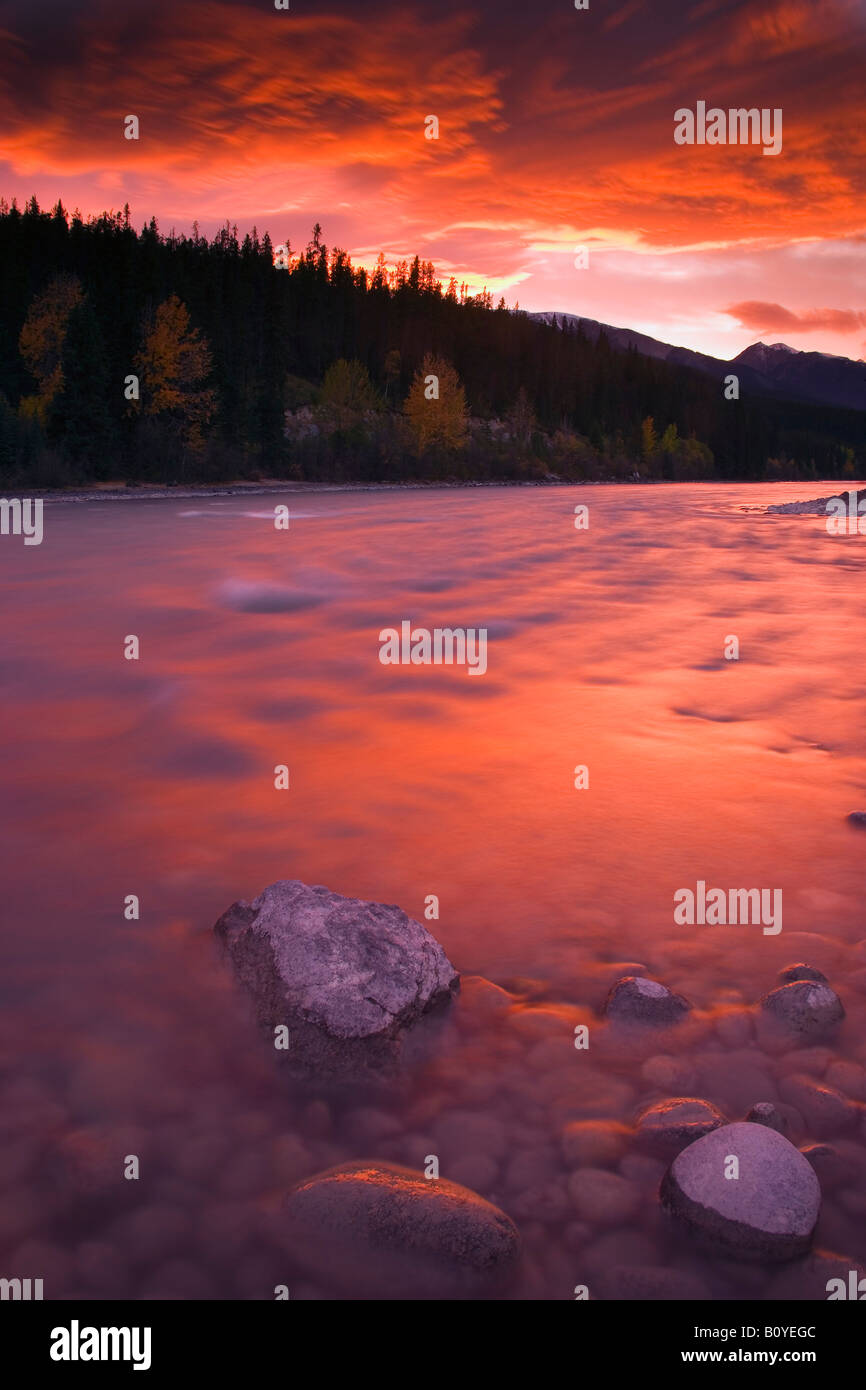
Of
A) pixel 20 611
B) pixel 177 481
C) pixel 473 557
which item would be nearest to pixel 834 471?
Result: pixel 177 481

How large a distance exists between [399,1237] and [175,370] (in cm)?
7047

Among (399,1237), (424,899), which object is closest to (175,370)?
(424,899)

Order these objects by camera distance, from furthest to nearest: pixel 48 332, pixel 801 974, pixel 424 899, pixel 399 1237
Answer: pixel 48 332
pixel 424 899
pixel 801 974
pixel 399 1237

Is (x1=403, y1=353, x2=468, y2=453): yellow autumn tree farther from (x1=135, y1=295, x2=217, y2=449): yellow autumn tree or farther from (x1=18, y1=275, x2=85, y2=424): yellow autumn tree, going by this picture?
(x1=18, y1=275, x2=85, y2=424): yellow autumn tree

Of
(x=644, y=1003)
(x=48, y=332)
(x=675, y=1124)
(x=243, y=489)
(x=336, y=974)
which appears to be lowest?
(x=675, y=1124)

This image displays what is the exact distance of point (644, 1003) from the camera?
414 cm

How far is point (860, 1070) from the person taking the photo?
3.75 meters

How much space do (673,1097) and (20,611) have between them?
15.4m

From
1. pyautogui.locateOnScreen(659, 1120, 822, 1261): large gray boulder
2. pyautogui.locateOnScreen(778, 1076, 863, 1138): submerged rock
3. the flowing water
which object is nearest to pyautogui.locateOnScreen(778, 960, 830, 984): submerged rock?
the flowing water

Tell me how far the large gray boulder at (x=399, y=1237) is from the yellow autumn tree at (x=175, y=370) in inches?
2602

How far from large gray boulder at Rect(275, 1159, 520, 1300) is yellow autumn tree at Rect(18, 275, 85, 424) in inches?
2814

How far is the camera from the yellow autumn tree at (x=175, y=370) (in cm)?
6475

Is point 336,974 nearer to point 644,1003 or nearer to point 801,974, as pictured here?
point 644,1003

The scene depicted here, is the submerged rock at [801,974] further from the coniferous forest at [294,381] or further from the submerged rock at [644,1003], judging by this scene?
the coniferous forest at [294,381]
